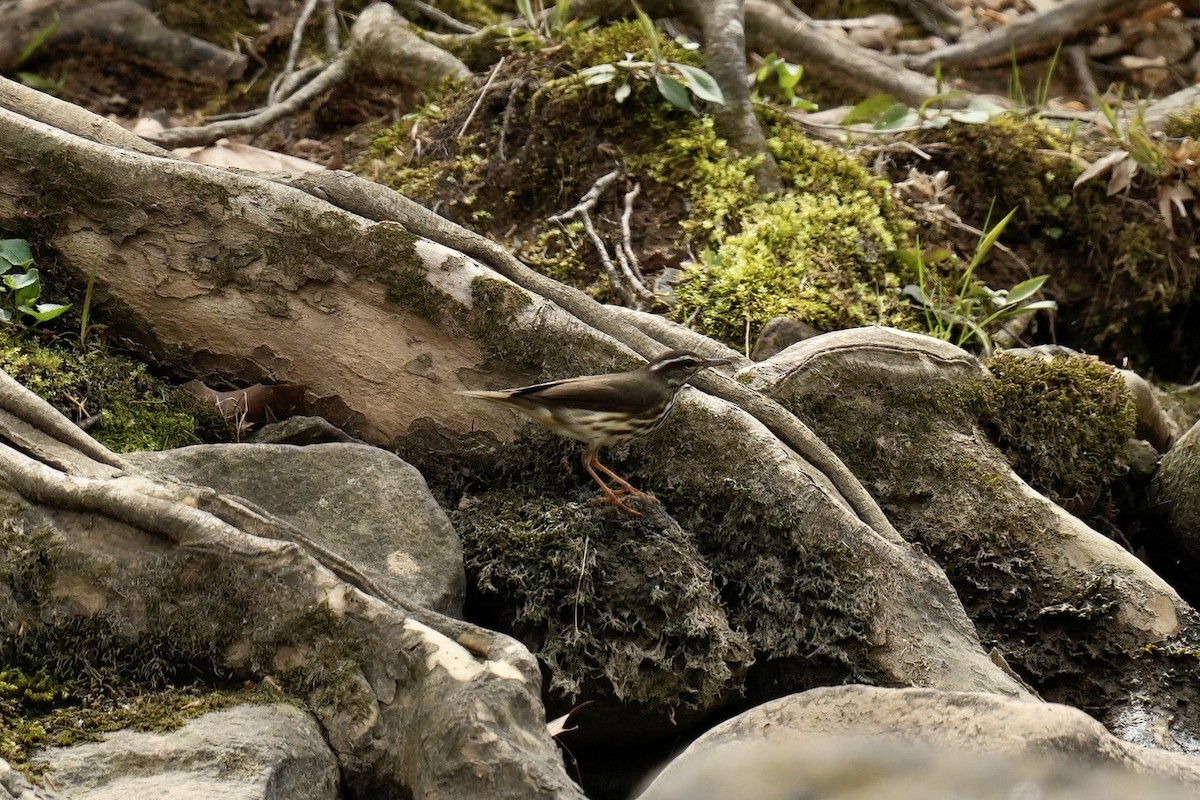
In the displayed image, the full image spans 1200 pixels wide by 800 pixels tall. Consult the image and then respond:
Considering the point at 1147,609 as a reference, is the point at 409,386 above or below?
above

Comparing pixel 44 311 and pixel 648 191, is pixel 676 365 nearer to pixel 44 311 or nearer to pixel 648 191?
pixel 44 311

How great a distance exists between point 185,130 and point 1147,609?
5407 millimetres

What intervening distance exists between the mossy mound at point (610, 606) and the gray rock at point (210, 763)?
2.95 ft

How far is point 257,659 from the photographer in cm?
340

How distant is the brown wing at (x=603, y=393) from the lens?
4148 millimetres

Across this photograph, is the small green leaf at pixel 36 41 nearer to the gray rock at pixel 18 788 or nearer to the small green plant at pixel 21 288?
the small green plant at pixel 21 288

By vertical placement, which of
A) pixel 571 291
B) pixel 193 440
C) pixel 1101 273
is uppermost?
pixel 571 291

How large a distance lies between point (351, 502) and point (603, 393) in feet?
2.91

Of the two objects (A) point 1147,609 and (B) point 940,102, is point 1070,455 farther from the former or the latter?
(B) point 940,102

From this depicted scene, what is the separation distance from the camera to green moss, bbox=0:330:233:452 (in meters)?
4.32

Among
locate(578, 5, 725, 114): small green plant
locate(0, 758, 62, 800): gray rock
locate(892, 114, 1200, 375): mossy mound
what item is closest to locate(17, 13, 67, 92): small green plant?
locate(578, 5, 725, 114): small green plant

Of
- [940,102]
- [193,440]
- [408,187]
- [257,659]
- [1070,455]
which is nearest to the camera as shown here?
[257,659]

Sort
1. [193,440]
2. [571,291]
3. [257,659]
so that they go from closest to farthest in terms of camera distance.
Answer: [257,659] → [193,440] → [571,291]

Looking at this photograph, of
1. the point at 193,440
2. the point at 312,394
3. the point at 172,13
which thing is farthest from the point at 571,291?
the point at 172,13
